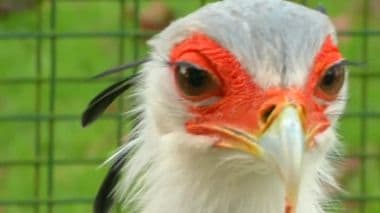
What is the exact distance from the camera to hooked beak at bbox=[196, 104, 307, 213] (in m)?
2.81

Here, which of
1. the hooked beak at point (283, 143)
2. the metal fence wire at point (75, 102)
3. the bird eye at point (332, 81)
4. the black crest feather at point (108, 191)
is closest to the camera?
the hooked beak at point (283, 143)

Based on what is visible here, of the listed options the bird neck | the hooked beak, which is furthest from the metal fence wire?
the hooked beak

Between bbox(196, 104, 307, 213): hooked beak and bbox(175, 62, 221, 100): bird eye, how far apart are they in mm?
130

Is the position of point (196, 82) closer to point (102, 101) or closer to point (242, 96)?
point (242, 96)

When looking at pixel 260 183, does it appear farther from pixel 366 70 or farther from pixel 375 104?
pixel 375 104

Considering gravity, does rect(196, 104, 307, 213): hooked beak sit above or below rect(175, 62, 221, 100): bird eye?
below

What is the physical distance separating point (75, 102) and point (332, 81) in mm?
4085

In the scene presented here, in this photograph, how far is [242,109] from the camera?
9.80 feet

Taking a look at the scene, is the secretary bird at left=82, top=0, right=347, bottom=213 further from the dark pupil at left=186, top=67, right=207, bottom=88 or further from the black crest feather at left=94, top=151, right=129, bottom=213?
the black crest feather at left=94, top=151, right=129, bottom=213

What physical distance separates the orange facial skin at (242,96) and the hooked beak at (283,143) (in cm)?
1

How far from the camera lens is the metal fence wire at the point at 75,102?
5.86 metres

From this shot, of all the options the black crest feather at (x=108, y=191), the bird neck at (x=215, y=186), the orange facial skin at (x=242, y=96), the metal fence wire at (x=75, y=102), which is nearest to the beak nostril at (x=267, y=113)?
the orange facial skin at (x=242, y=96)

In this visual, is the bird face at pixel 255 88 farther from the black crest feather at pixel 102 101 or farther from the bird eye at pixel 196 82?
the black crest feather at pixel 102 101

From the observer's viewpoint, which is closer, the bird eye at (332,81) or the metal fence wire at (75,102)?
the bird eye at (332,81)
